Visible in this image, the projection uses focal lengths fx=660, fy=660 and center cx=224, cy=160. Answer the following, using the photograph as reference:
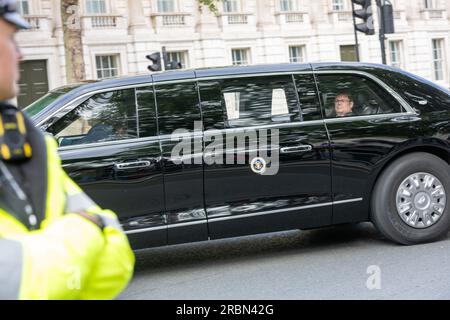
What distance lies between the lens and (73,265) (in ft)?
3.90

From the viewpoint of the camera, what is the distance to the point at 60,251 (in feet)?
3.83

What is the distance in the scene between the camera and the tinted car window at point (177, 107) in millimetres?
5473

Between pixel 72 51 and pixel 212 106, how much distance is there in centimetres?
1197

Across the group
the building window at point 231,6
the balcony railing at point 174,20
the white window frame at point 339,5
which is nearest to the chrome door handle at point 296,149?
the balcony railing at point 174,20

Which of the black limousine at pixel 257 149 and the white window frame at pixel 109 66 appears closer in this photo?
the black limousine at pixel 257 149

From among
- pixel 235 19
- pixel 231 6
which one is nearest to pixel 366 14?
pixel 235 19

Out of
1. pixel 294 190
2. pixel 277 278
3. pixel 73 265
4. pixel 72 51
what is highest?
pixel 72 51

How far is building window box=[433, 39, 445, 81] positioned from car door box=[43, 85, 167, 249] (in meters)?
34.1

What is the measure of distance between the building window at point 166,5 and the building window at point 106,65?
3.18 m

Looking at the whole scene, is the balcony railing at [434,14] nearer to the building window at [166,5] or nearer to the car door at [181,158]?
the building window at [166,5]

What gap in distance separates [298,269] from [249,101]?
150cm
